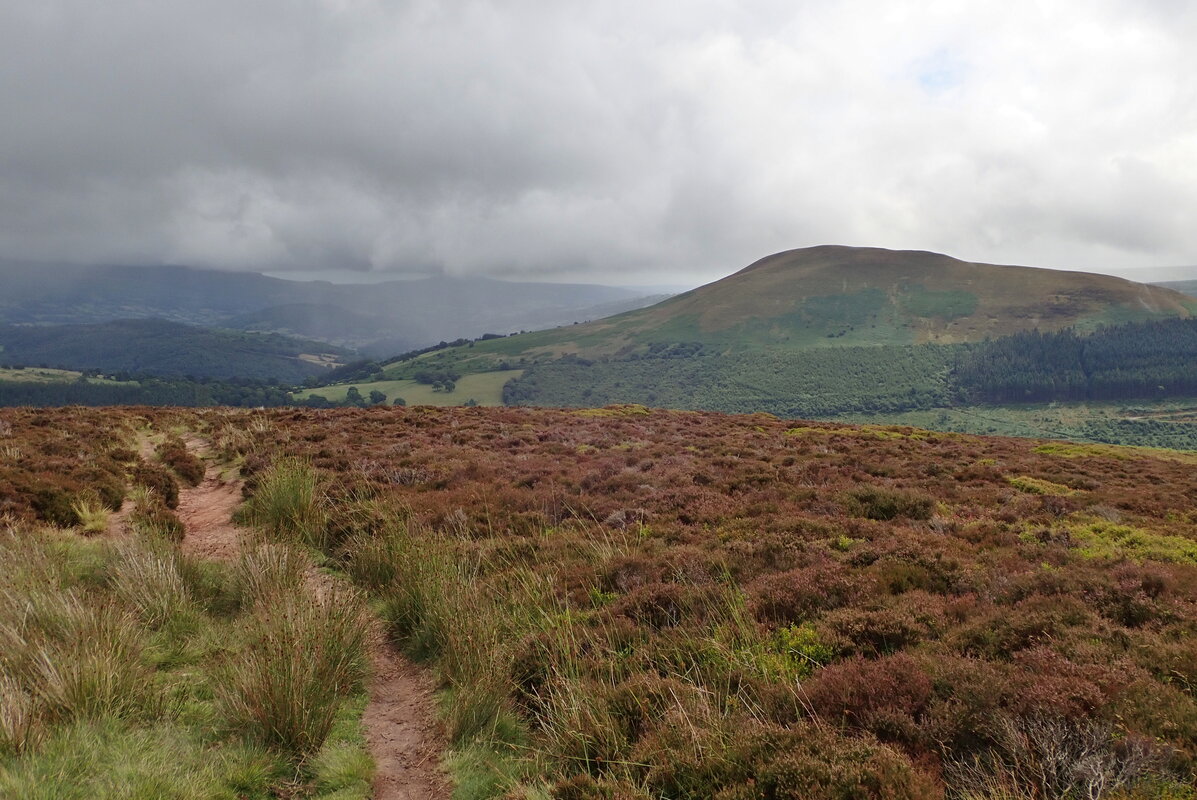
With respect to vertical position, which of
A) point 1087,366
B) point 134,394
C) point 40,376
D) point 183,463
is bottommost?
point 134,394

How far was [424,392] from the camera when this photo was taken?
172 metres

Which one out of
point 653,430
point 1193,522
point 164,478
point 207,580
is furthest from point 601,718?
point 653,430

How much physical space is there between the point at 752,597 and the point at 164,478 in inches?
578

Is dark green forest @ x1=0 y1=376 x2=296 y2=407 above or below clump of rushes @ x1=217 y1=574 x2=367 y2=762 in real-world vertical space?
below

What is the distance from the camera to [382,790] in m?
4.74

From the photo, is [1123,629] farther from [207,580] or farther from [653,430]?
[653,430]

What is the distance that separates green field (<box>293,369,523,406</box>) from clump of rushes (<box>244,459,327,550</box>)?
14417cm

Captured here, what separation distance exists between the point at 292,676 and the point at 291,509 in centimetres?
658

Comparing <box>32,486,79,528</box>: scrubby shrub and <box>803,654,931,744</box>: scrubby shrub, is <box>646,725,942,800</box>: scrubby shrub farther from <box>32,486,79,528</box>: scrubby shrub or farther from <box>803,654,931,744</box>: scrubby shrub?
<box>32,486,79,528</box>: scrubby shrub

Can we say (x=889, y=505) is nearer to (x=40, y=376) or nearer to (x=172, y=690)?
(x=172, y=690)

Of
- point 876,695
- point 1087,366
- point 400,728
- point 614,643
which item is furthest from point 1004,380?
point 400,728

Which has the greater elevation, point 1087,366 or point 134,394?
point 1087,366

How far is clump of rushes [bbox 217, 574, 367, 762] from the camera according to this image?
4.85m

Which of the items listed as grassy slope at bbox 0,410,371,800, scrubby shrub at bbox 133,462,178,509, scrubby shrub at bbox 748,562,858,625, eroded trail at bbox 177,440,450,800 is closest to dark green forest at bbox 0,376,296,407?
scrubby shrub at bbox 133,462,178,509
